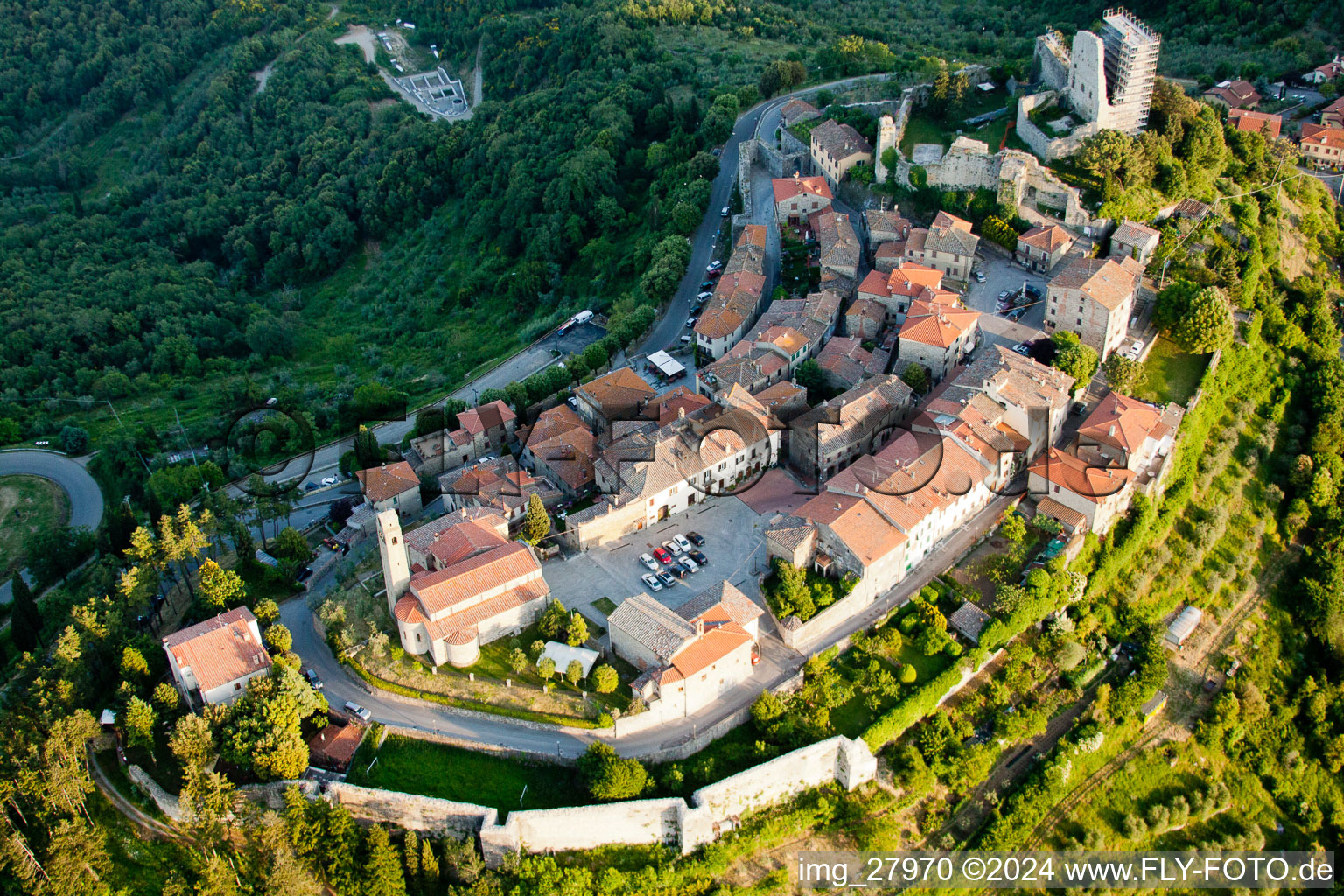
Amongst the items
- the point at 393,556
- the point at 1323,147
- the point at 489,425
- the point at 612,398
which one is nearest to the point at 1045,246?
the point at 612,398

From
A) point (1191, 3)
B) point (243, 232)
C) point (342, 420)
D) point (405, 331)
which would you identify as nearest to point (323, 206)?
point (243, 232)

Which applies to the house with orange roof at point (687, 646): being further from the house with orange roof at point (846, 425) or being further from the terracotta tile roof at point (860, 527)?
the house with orange roof at point (846, 425)

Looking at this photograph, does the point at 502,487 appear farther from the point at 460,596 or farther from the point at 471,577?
the point at 460,596

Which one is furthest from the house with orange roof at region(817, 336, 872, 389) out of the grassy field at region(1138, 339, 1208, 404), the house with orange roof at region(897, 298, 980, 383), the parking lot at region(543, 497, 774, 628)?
the grassy field at region(1138, 339, 1208, 404)

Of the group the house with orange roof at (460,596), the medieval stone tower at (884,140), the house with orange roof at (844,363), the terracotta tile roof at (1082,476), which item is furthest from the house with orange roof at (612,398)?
the medieval stone tower at (884,140)

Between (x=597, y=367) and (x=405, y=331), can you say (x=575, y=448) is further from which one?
(x=405, y=331)
